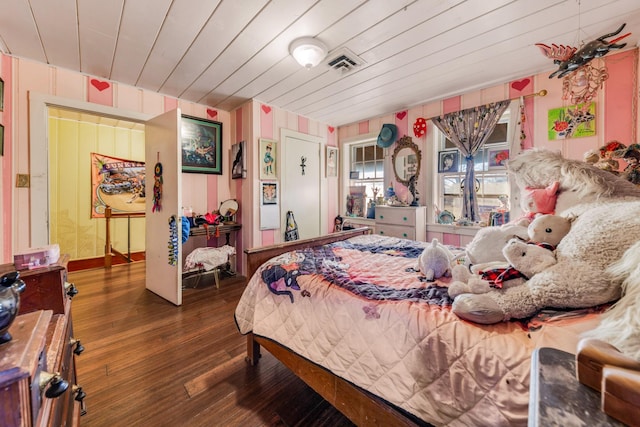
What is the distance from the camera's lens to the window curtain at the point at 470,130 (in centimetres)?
280

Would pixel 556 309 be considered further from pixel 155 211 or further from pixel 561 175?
pixel 155 211

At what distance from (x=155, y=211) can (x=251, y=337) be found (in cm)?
206

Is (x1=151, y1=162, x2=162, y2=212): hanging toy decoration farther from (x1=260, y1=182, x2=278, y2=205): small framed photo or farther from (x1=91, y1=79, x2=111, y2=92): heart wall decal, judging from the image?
(x1=260, y1=182, x2=278, y2=205): small framed photo

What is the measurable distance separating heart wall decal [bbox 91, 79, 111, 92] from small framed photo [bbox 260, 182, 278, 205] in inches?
76.9

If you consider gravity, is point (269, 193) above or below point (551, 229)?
above

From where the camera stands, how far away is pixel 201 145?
3418 mm

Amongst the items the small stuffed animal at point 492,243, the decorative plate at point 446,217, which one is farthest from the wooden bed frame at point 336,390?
the decorative plate at point 446,217

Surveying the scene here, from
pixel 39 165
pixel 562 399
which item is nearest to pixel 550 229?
pixel 562 399

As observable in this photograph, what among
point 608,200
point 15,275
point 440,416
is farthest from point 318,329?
point 608,200

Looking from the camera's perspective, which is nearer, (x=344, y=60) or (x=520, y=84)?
(x=344, y=60)

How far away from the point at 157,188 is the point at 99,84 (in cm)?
124

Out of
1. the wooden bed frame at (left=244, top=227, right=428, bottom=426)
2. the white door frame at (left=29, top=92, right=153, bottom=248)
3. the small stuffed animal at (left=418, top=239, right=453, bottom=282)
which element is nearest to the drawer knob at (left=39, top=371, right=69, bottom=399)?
the wooden bed frame at (left=244, top=227, right=428, bottom=426)

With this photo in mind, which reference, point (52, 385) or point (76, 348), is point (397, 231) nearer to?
point (76, 348)

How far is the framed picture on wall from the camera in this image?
11.2 ft
